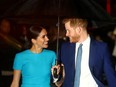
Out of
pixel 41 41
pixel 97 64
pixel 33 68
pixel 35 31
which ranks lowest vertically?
pixel 33 68

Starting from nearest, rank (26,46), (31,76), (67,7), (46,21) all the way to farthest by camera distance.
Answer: (67,7) → (31,76) → (46,21) → (26,46)

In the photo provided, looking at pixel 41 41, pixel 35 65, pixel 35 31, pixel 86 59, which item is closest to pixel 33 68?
pixel 35 65

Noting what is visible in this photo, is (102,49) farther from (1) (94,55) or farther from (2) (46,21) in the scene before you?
(2) (46,21)

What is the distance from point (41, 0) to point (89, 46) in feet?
2.70

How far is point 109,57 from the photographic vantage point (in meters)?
4.96

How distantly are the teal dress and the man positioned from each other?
474mm

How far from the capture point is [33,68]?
5.41m

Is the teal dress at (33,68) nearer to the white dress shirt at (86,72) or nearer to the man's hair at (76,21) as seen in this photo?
the white dress shirt at (86,72)

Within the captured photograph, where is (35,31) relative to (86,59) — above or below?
above

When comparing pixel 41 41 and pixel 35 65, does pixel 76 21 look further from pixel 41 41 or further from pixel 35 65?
pixel 35 65

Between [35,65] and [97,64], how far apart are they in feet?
3.06

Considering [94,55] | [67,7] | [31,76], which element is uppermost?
[67,7]

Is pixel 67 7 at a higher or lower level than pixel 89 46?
higher

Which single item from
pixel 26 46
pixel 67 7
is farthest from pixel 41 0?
pixel 26 46
